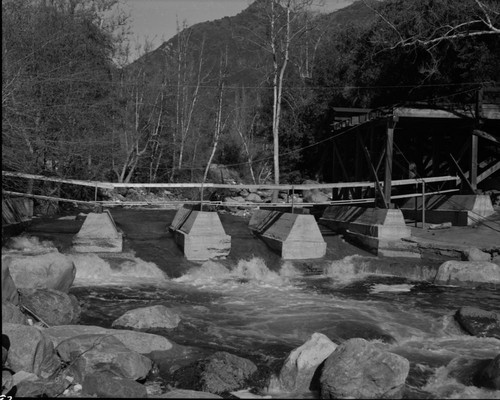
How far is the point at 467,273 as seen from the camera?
51.9 feet

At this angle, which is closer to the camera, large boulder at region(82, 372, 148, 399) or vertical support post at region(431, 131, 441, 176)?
large boulder at region(82, 372, 148, 399)

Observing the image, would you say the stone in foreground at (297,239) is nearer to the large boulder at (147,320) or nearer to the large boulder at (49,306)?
the large boulder at (147,320)

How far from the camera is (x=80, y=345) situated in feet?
25.5

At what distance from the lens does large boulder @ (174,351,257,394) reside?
7.44 m

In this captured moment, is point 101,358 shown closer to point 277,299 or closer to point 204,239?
point 277,299

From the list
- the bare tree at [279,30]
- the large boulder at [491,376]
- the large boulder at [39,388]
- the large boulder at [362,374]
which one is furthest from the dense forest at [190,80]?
the large boulder at [491,376]

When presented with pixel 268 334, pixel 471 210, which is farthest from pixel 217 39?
pixel 268 334

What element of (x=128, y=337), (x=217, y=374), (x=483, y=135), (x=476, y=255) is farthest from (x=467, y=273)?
(x=128, y=337)

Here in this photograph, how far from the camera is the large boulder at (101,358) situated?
7262mm

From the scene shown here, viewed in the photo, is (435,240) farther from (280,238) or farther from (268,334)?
(268,334)

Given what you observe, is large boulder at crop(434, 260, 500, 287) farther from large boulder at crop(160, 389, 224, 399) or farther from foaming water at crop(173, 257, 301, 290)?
large boulder at crop(160, 389, 224, 399)

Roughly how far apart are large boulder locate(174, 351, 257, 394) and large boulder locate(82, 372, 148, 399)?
1.08 meters

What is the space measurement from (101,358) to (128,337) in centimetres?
130

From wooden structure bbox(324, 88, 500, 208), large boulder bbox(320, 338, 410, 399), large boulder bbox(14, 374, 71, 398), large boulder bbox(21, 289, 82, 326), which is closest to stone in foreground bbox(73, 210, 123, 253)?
large boulder bbox(21, 289, 82, 326)
